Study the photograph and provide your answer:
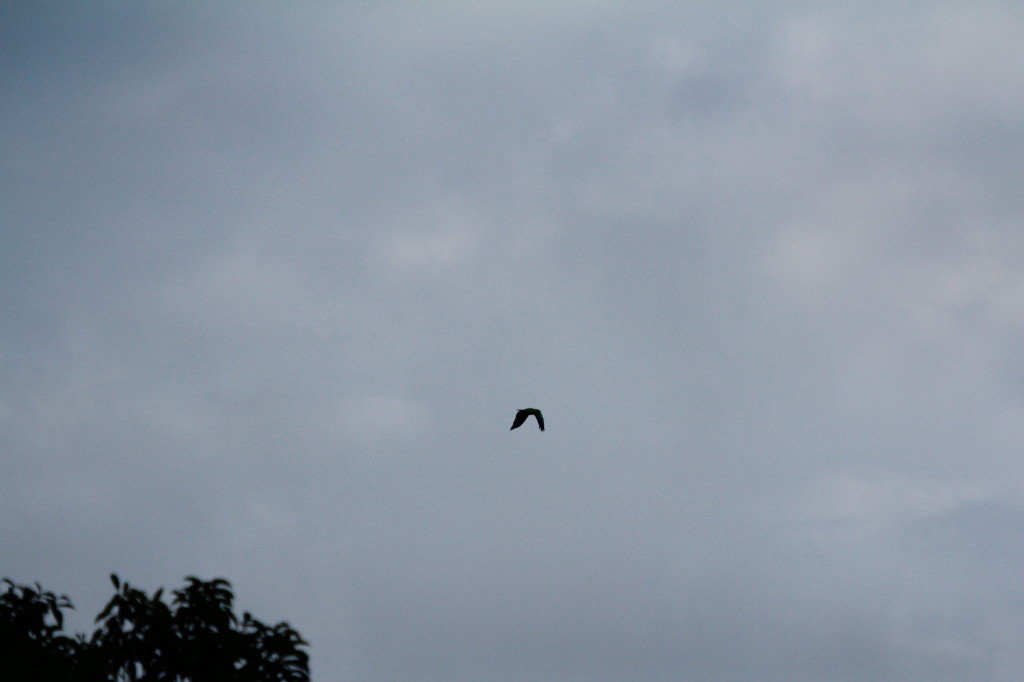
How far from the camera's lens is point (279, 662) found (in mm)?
17328

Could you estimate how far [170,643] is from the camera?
56.4 ft

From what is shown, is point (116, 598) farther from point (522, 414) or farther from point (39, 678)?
point (522, 414)

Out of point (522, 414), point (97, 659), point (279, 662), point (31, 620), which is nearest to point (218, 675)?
point (279, 662)

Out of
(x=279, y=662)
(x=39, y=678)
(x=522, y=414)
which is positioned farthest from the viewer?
(x=522, y=414)

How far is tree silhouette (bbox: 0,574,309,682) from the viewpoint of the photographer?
16969 millimetres

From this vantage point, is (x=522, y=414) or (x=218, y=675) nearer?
(x=218, y=675)

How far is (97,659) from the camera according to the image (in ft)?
55.3

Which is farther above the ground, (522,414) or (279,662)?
(522,414)

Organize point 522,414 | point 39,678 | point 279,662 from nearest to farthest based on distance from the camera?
point 39,678
point 279,662
point 522,414

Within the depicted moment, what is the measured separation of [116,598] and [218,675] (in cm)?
229

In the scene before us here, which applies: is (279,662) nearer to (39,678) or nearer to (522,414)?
(39,678)

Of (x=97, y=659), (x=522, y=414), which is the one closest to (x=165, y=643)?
(x=97, y=659)

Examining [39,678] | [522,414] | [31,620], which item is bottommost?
[39,678]

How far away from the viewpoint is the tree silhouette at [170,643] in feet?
55.7
